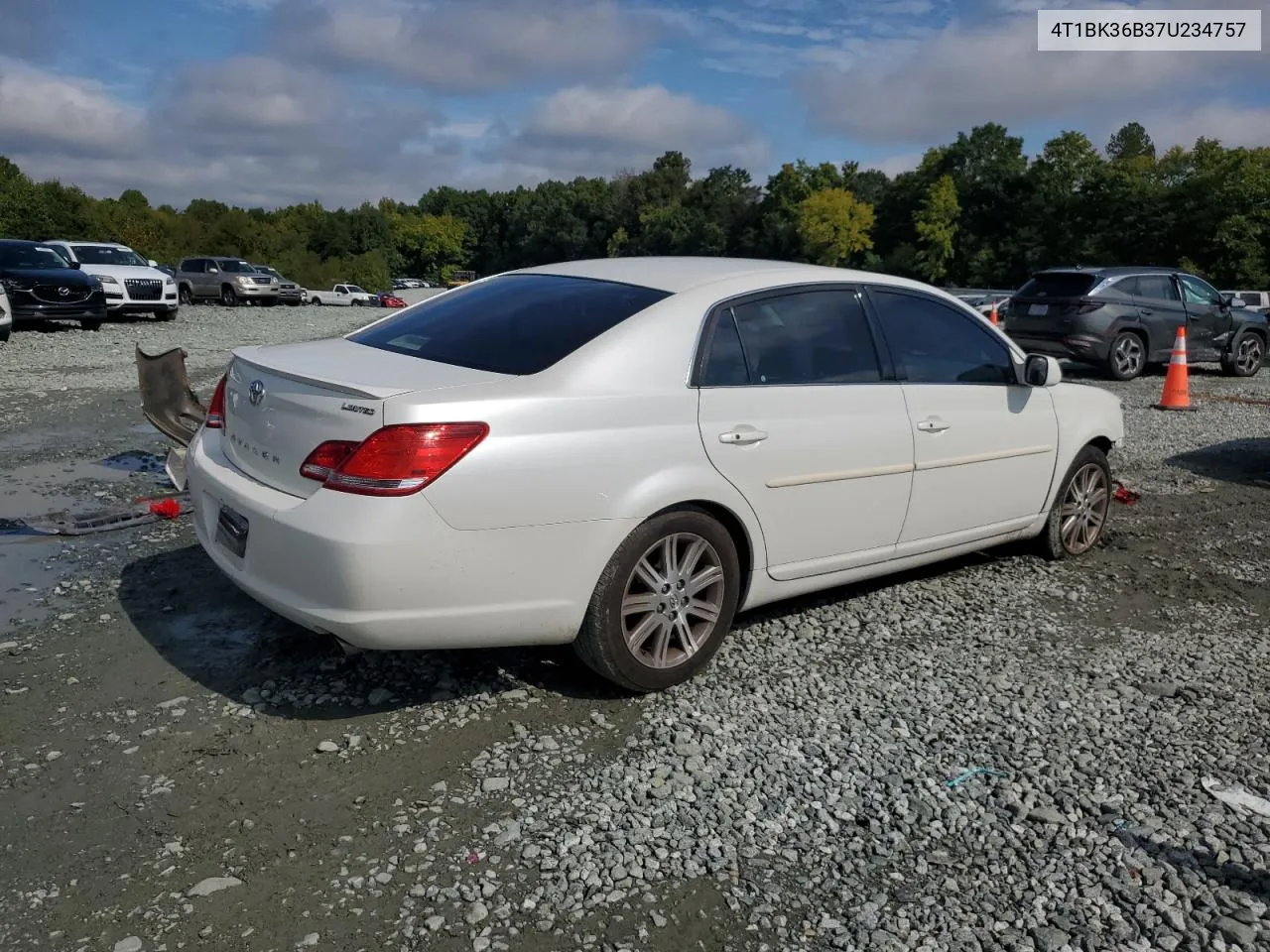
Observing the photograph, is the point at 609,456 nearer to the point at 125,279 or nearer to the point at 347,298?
the point at 125,279

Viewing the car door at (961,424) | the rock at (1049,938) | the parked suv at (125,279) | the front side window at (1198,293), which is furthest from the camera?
the parked suv at (125,279)

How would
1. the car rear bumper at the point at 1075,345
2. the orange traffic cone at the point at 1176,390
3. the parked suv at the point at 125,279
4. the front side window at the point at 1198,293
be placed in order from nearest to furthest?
the orange traffic cone at the point at 1176,390 < the car rear bumper at the point at 1075,345 < the front side window at the point at 1198,293 < the parked suv at the point at 125,279

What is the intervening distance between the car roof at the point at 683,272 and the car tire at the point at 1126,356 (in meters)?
11.4

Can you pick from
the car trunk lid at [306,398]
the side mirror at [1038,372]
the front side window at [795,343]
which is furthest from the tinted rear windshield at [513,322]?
the side mirror at [1038,372]

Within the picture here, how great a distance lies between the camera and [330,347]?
439 centimetres

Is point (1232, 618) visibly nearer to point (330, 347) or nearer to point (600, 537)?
point (600, 537)

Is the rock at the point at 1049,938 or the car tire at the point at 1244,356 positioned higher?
the car tire at the point at 1244,356

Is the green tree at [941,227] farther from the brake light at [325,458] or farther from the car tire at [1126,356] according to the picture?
the brake light at [325,458]

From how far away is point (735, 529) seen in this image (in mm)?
4242

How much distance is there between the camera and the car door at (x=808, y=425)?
4.18m

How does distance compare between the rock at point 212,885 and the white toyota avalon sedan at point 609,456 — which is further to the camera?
the white toyota avalon sedan at point 609,456

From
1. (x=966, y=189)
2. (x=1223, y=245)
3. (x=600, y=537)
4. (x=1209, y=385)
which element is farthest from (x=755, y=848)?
(x=966, y=189)

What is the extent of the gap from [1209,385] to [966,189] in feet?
209

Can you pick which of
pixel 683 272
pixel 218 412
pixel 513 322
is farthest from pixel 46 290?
pixel 683 272
